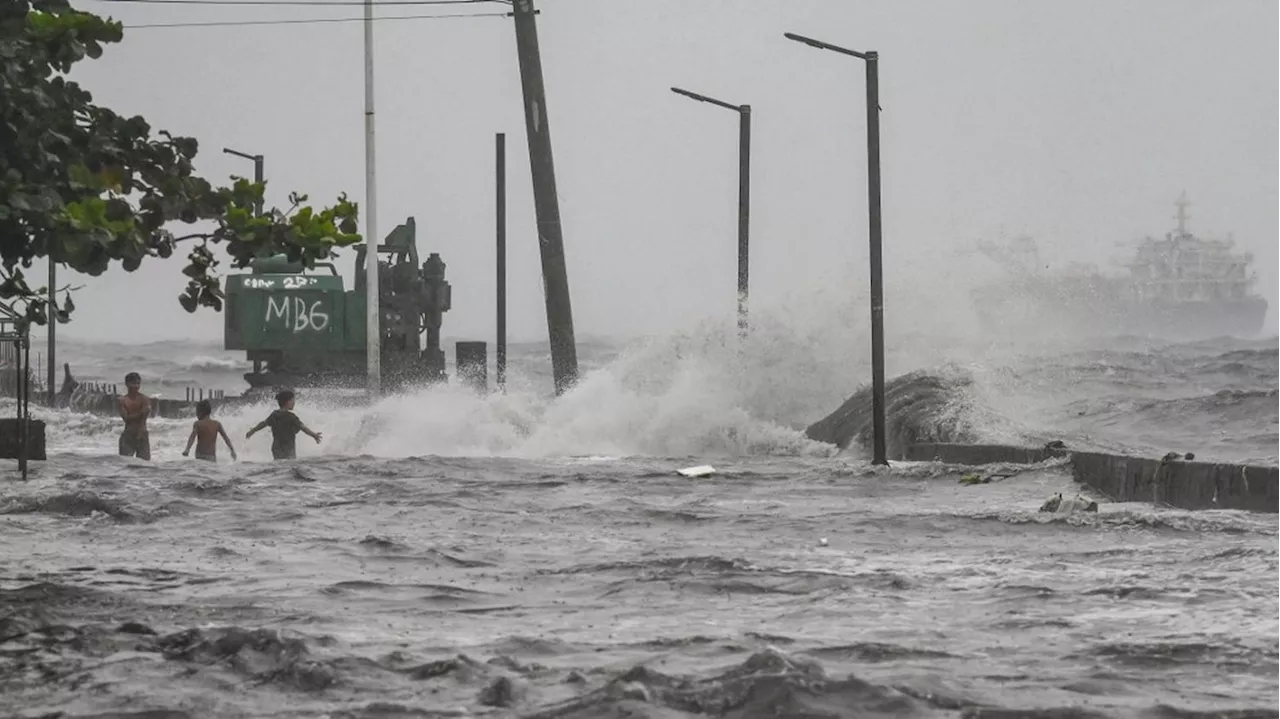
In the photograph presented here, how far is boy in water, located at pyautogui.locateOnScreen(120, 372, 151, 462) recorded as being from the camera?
24734mm

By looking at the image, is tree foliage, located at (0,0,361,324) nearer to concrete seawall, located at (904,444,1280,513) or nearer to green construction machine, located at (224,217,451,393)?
concrete seawall, located at (904,444,1280,513)

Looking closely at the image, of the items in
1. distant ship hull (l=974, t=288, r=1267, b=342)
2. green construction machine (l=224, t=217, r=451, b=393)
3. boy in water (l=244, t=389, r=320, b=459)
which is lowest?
boy in water (l=244, t=389, r=320, b=459)

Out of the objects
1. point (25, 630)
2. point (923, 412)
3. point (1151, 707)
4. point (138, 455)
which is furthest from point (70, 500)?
point (923, 412)

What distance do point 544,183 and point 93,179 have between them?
946 inches

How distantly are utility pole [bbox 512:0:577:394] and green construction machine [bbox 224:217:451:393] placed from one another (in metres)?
4.19

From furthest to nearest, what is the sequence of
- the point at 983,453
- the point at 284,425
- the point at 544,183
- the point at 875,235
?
the point at 544,183 < the point at 284,425 < the point at 875,235 < the point at 983,453

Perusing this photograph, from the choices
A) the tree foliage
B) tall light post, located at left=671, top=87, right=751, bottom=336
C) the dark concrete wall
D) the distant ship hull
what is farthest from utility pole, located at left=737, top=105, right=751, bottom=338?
the distant ship hull

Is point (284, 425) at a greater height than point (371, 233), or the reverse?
point (371, 233)

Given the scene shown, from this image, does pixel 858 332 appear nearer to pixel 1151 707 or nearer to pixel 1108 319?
pixel 1151 707

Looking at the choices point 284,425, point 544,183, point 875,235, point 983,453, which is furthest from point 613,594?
point 544,183

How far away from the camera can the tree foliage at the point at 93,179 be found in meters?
10.5

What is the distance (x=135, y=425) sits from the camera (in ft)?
82.7

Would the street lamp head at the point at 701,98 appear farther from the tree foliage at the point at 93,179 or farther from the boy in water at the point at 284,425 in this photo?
the tree foliage at the point at 93,179

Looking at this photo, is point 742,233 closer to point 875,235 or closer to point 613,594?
point 875,235
